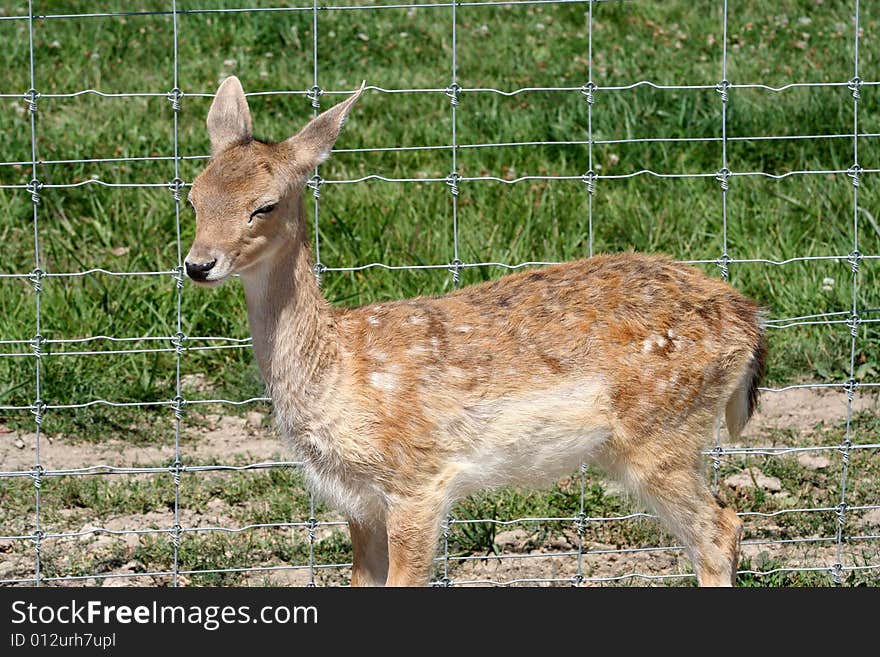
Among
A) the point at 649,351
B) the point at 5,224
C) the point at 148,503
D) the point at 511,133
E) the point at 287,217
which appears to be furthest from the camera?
the point at 511,133

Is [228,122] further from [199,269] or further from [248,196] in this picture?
[199,269]

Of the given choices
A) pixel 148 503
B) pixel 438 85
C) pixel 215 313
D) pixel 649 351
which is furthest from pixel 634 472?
pixel 438 85

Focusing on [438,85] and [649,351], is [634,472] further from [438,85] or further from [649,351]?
[438,85]

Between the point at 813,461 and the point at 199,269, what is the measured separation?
11.0ft

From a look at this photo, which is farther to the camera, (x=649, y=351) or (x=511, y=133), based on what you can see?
(x=511, y=133)

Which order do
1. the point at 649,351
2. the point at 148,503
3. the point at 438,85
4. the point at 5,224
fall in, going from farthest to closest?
1. the point at 438,85
2. the point at 5,224
3. the point at 148,503
4. the point at 649,351

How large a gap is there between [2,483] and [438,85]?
14.1 feet

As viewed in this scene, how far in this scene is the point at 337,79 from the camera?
9.74 meters

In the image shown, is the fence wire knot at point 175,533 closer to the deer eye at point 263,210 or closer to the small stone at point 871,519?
the deer eye at point 263,210

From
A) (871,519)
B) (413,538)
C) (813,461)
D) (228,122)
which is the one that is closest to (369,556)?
(413,538)

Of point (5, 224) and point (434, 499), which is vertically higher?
point (5, 224)

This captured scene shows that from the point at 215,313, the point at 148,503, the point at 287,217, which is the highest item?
the point at 287,217

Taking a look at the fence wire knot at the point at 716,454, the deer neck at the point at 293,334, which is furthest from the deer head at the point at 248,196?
the fence wire knot at the point at 716,454

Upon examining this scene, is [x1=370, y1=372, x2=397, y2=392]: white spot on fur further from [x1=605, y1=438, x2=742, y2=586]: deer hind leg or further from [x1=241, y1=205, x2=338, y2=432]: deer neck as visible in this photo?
[x1=605, y1=438, x2=742, y2=586]: deer hind leg
